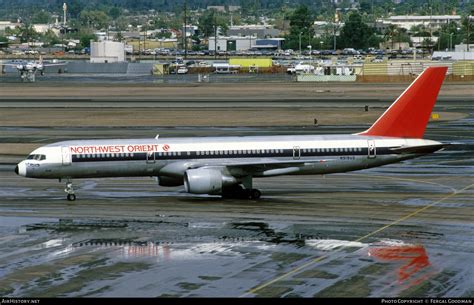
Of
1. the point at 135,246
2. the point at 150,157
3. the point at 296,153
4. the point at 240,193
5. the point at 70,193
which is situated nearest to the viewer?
the point at 135,246

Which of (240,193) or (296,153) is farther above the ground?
(296,153)

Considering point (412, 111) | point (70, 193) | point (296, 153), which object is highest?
point (412, 111)

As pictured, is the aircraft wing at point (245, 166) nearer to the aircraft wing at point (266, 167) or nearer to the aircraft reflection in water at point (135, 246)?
the aircraft wing at point (266, 167)

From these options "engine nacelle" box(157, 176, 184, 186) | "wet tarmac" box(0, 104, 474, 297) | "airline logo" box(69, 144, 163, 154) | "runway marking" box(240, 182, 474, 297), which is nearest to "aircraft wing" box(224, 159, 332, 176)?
"wet tarmac" box(0, 104, 474, 297)

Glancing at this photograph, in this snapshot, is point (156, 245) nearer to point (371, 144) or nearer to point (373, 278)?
point (373, 278)

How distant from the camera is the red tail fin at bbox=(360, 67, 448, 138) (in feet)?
204

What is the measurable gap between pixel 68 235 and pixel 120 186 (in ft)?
55.3

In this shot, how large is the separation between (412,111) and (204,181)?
14.2 m

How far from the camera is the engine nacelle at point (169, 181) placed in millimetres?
60625

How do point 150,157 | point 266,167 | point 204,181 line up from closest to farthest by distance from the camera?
1. point 204,181
2. point 266,167
3. point 150,157

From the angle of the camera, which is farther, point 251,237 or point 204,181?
point 204,181

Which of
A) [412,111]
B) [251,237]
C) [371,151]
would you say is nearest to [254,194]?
[371,151]

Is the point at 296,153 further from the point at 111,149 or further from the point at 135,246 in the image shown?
the point at 135,246

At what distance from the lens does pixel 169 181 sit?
60.9 meters
